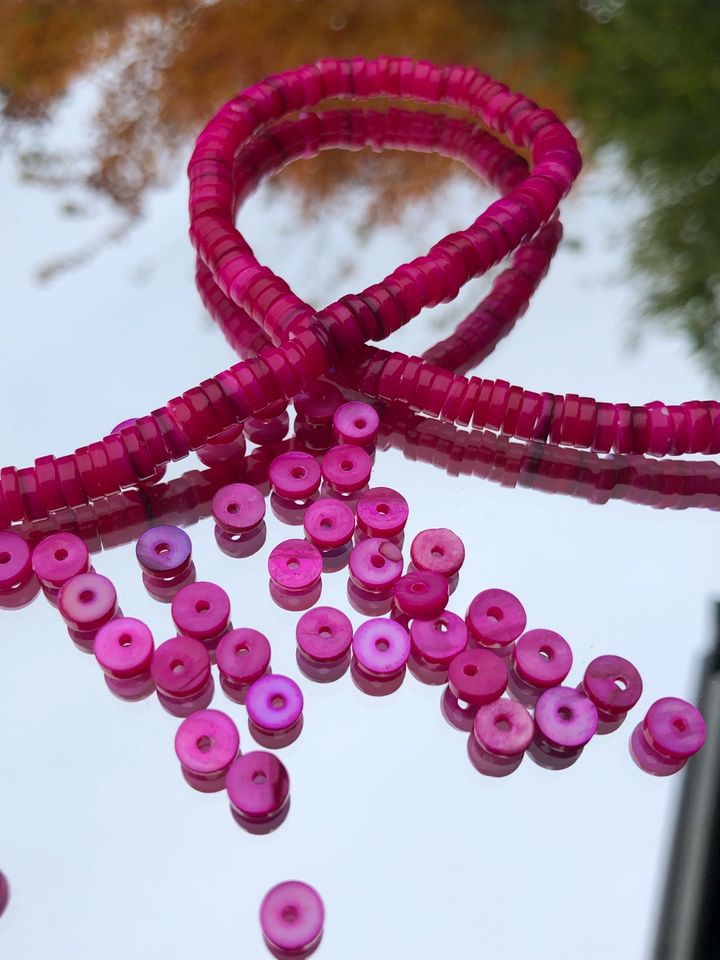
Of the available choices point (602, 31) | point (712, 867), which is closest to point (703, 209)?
point (602, 31)

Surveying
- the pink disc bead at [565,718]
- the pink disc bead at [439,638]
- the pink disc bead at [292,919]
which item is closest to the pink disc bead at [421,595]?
the pink disc bead at [439,638]

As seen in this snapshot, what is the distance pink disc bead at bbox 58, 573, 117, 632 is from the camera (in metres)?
0.87

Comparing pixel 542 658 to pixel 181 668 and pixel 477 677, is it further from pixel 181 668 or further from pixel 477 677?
pixel 181 668

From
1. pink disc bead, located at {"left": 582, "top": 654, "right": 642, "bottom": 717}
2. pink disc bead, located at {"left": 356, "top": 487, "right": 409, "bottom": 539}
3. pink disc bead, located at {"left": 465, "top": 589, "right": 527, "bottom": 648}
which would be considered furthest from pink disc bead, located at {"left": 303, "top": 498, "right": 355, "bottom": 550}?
pink disc bead, located at {"left": 582, "top": 654, "right": 642, "bottom": 717}

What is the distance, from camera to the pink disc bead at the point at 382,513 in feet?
3.03

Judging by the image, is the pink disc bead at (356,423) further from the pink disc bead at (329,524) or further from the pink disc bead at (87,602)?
the pink disc bead at (87,602)

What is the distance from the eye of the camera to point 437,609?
875 mm

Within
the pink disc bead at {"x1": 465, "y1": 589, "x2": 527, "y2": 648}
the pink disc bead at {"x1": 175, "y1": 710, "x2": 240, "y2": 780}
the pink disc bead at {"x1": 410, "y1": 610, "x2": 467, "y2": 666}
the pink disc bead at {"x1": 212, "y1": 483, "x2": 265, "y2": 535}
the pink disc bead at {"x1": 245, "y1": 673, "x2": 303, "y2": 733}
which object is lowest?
the pink disc bead at {"x1": 175, "y1": 710, "x2": 240, "y2": 780}

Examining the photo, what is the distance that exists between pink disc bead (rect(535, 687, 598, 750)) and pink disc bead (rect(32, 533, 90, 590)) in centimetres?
41

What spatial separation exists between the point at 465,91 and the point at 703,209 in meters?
0.33

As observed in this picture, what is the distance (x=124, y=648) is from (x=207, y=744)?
0.37ft

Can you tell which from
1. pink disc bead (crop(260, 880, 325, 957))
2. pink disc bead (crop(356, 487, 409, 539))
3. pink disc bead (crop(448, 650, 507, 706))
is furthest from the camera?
pink disc bead (crop(356, 487, 409, 539))

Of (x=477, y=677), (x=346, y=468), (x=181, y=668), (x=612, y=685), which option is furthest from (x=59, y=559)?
(x=612, y=685)

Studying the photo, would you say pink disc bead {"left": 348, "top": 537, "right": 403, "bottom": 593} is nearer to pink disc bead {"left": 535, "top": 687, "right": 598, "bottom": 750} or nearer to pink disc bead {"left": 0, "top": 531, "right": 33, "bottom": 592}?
pink disc bead {"left": 535, "top": 687, "right": 598, "bottom": 750}
